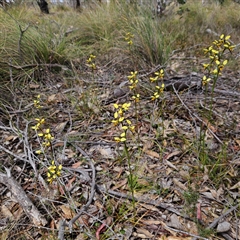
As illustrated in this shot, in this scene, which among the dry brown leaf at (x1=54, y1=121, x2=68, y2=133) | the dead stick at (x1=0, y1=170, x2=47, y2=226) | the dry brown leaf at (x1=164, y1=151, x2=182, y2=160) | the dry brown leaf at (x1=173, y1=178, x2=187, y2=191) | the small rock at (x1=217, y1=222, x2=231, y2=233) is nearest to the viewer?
the small rock at (x1=217, y1=222, x2=231, y2=233)

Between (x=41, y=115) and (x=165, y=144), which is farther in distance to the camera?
(x=41, y=115)

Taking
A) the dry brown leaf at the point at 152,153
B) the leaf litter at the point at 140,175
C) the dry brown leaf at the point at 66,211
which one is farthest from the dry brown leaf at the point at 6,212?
the dry brown leaf at the point at 152,153

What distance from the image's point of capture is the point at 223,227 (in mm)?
1196

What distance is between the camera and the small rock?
46.8 inches

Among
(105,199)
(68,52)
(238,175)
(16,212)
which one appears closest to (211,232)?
(238,175)

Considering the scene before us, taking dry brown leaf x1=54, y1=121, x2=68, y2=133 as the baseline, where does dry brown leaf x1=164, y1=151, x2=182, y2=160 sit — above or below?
below

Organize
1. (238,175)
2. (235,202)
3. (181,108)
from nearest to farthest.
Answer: (235,202) < (238,175) < (181,108)

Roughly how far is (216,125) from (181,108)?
356 millimetres

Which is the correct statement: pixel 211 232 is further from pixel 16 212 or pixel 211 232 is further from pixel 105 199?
pixel 16 212

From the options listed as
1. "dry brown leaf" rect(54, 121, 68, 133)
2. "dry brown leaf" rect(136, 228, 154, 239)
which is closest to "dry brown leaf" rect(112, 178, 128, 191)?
"dry brown leaf" rect(136, 228, 154, 239)

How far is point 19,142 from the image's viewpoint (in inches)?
72.6

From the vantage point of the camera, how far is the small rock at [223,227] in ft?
3.90

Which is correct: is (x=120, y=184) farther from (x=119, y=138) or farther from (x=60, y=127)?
(x=60, y=127)

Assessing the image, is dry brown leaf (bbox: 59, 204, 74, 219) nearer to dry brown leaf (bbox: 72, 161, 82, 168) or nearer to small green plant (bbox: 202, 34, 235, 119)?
dry brown leaf (bbox: 72, 161, 82, 168)
